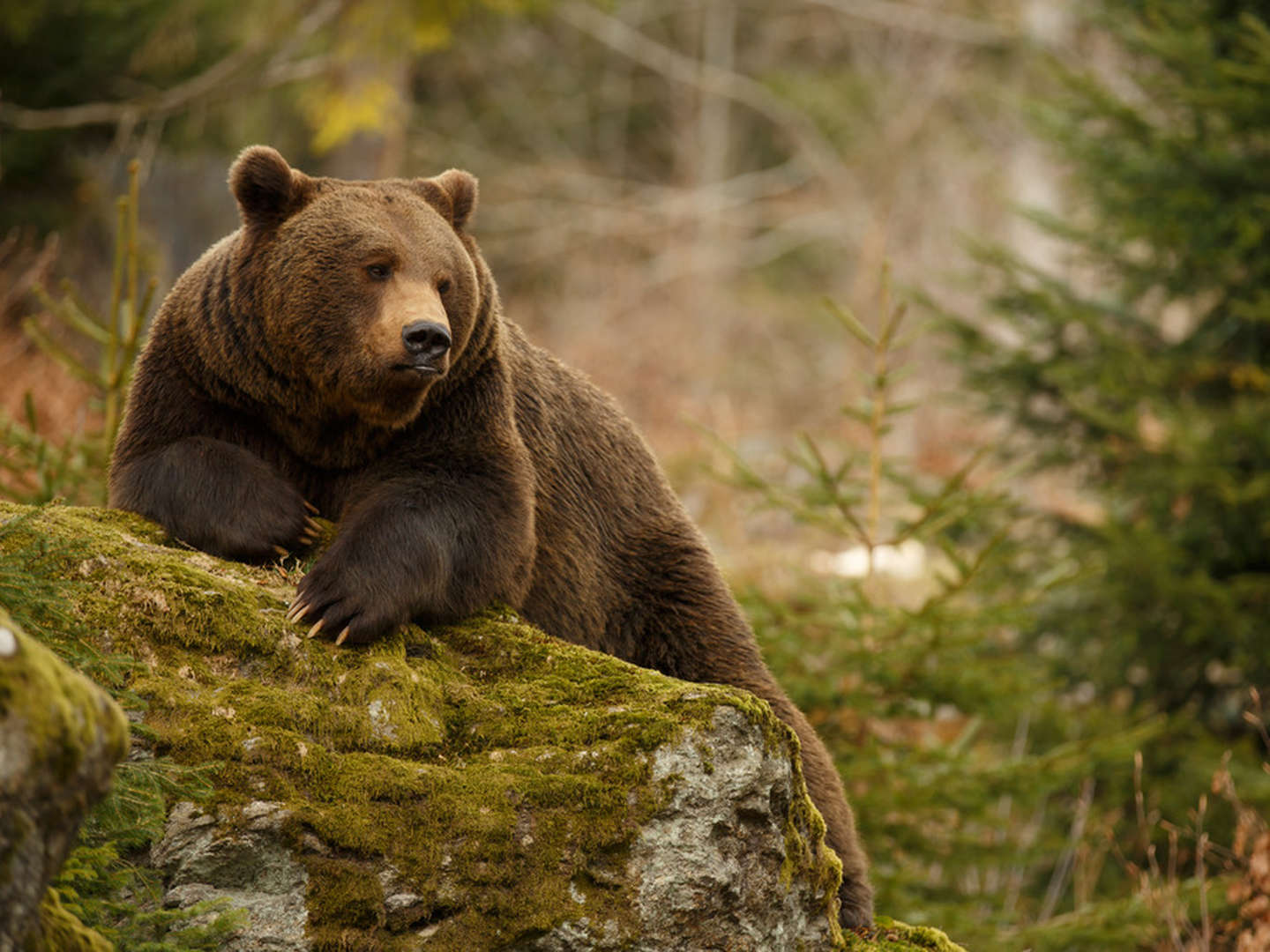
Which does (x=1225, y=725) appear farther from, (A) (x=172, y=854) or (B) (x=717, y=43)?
(B) (x=717, y=43)

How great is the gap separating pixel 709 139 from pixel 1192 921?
18.2 meters

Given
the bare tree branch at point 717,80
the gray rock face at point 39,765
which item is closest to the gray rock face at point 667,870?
the gray rock face at point 39,765

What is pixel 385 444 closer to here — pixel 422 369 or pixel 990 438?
pixel 422 369

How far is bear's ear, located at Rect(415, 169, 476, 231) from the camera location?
4.56m

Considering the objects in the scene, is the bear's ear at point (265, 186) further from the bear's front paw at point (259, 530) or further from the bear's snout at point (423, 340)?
the bear's front paw at point (259, 530)

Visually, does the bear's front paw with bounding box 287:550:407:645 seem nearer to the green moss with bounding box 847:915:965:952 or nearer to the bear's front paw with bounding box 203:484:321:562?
the bear's front paw with bounding box 203:484:321:562

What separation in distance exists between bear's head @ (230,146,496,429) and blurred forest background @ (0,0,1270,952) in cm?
149

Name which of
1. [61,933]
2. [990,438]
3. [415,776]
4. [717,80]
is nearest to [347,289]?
[415,776]

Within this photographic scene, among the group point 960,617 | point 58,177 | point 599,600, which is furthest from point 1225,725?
point 58,177

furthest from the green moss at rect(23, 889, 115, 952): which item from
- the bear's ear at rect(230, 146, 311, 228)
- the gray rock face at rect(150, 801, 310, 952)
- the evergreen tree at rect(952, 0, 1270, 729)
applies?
the evergreen tree at rect(952, 0, 1270, 729)

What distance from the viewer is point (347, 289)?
4102 millimetres

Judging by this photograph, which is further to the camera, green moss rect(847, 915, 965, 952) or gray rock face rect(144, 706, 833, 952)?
green moss rect(847, 915, 965, 952)

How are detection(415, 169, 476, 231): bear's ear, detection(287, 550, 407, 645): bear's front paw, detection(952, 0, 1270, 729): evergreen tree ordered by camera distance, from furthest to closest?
detection(952, 0, 1270, 729): evergreen tree < detection(415, 169, 476, 231): bear's ear < detection(287, 550, 407, 645): bear's front paw

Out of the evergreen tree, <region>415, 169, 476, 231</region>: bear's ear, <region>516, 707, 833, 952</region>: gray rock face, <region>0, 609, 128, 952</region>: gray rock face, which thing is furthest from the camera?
the evergreen tree
